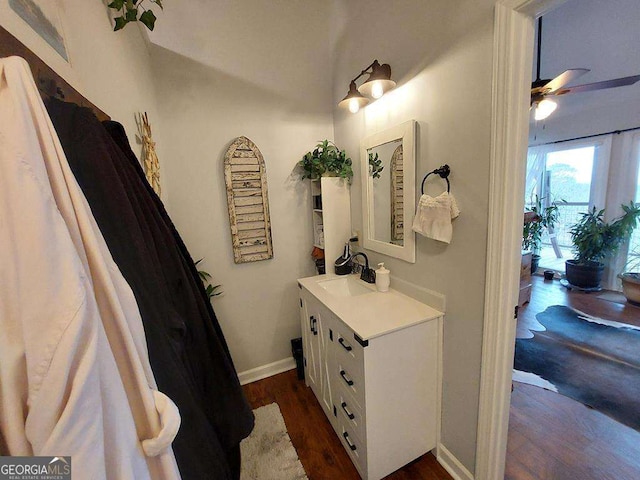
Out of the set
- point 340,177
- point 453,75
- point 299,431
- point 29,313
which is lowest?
point 299,431

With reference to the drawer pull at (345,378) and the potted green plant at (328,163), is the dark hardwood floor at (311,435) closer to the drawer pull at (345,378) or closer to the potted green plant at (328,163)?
the drawer pull at (345,378)

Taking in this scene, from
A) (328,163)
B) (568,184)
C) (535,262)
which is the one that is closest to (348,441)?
(328,163)

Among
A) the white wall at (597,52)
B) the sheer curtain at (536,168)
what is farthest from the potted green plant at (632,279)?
the white wall at (597,52)

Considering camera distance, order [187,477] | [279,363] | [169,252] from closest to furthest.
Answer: [187,477] → [169,252] → [279,363]

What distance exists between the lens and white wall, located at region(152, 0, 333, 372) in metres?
1.76

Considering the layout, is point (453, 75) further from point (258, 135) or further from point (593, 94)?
point (593, 94)

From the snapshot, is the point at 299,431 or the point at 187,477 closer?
the point at 187,477

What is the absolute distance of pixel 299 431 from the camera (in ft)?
5.42

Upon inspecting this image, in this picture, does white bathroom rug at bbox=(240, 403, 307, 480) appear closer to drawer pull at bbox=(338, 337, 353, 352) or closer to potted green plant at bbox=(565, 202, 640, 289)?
drawer pull at bbox=(338, 337, 353, 352)

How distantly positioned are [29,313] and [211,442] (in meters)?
0.52

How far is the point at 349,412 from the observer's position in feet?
4.47

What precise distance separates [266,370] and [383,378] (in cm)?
134

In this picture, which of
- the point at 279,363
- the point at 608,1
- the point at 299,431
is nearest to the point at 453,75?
the point at 608,1

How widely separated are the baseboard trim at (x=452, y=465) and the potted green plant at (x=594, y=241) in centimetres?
401
